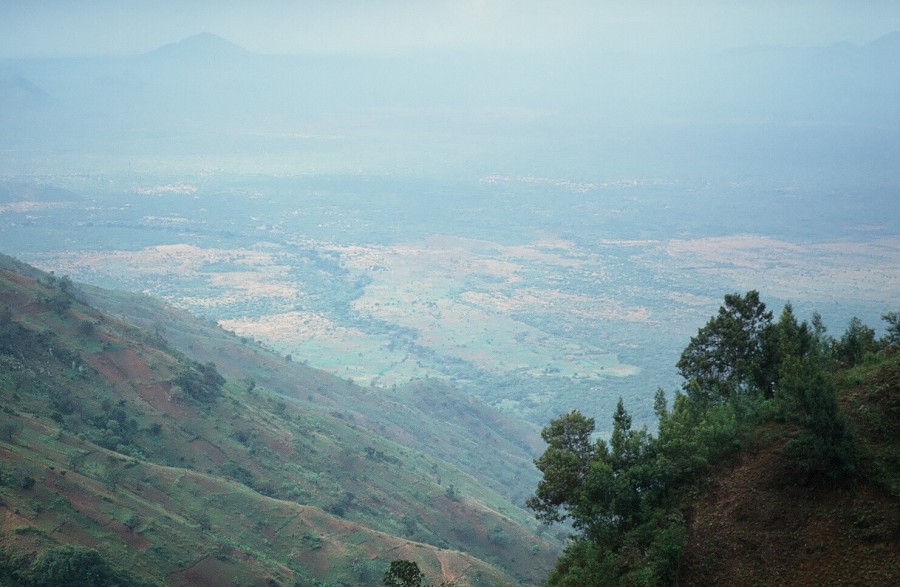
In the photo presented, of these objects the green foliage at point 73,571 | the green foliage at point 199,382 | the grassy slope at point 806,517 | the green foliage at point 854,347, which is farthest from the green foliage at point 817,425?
the green foliage at point 199,382

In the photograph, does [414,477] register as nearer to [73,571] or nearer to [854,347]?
[73,571]

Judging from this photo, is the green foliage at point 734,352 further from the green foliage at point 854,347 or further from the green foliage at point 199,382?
the green foliage at point 199,382

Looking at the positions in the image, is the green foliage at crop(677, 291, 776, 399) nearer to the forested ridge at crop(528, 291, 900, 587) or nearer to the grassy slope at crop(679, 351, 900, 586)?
the forested ridge at crop(528, 291, 900, 587)

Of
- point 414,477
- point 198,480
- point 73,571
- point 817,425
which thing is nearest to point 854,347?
point 817,425

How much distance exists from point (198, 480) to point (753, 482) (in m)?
30.8

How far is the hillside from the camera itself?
1371 inches

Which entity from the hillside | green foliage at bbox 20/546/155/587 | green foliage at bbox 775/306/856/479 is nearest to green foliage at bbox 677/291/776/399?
green foliage at bbox 775/306/856/479

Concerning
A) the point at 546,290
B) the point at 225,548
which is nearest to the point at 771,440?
the point at 225,548

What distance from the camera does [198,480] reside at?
43.7 metres

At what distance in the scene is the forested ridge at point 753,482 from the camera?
19.9 metres

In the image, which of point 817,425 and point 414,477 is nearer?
point 817,425

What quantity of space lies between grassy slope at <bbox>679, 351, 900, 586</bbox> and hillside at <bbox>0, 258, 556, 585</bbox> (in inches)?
851

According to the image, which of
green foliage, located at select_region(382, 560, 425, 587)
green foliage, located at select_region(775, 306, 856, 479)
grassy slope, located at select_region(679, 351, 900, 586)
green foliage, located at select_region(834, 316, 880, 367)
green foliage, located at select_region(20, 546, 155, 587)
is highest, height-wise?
green foliage, located at select_region(834, 316, 880, 367)

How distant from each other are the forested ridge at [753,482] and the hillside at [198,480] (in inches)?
726
